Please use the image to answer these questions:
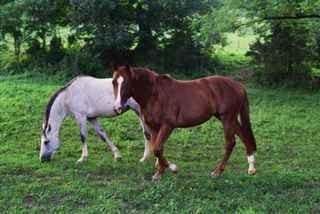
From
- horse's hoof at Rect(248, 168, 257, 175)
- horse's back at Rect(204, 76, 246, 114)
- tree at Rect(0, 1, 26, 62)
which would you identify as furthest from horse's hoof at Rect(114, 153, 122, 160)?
tree at Rect(0, 1, 26, 62)

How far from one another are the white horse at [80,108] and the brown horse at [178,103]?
132 centimetres

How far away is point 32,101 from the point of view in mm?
11680

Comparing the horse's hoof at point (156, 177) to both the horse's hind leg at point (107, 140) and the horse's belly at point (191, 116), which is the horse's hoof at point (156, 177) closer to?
the horse's belly at point (191, 116)

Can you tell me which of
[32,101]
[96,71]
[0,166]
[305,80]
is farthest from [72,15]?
[0,166]

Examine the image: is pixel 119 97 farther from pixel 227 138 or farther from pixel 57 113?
pixel 57 113

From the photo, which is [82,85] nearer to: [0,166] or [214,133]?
[0,166]

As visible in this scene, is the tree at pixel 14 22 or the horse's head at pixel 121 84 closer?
the horse's head at pixel 121 84

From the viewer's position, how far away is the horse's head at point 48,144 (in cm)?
803

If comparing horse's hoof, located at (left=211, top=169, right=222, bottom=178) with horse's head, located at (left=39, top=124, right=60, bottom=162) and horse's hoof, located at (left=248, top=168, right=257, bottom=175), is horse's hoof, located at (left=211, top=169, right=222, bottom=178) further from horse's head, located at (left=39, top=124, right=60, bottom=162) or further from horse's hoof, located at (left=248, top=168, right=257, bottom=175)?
horse's head, located at (left=39, top=124, right=60, bottom=162)

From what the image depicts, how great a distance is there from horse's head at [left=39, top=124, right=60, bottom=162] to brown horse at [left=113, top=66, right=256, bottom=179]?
1.73m

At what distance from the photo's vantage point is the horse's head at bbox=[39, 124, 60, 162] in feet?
26.3

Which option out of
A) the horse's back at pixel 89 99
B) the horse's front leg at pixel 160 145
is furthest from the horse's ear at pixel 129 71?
the horse's back at pixel 89 99

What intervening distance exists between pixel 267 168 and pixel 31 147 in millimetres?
3580

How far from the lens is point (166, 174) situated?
7164 mm
